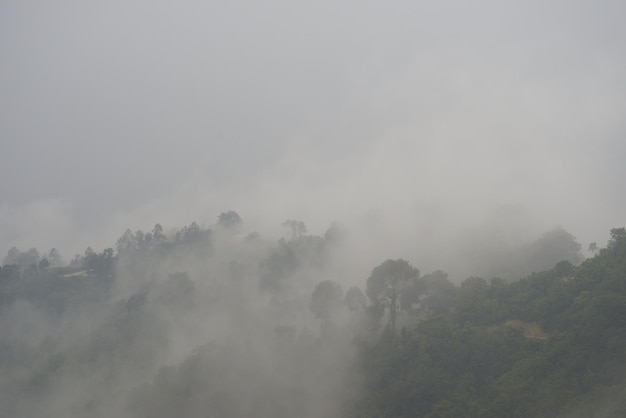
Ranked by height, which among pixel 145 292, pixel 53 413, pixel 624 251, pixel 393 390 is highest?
pixel 145 292

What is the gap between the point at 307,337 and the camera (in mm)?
67125

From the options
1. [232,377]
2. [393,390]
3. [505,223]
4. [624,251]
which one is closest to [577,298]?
[624,251]

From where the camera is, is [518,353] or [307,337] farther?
[307,337]

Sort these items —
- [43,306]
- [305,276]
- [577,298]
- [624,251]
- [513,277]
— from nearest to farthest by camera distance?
1. [577,298]
2. [624,251]
3. [513,277]
4. [305,276]
5. [43,306]

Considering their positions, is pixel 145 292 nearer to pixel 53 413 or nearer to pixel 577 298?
pixel 53 413

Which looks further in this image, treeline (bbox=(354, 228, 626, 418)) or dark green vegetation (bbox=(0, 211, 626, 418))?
dark green vegetation (bbox=(0, 211, 626, 418))

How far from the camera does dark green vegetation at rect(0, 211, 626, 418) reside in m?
41.9

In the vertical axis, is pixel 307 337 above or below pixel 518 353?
above

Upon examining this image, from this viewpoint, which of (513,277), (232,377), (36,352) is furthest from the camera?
(36,352)

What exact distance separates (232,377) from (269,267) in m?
29.1

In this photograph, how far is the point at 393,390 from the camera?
48.8m

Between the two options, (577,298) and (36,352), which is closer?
(577,298)

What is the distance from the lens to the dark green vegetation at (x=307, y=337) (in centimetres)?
4194

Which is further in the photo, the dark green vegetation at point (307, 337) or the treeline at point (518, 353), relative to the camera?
the dark green vegetation at point (307, 337)
